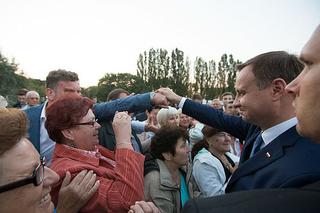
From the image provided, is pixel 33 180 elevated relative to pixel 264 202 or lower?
lower

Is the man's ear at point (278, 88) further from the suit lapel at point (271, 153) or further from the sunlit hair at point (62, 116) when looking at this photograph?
the sunlit hair at point (62, 116)

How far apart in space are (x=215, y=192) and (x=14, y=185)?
8.70 ft

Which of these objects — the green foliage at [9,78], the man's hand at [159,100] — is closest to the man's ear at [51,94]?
the man's hand at [159,100]

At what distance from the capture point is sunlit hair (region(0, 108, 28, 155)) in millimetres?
1492

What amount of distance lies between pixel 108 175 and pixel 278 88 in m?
1.43

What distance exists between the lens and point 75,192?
212 cm

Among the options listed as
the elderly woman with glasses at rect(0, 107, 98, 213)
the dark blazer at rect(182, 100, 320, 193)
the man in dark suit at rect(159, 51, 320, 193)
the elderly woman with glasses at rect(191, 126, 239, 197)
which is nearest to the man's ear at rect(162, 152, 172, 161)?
the elderly woman with glasses at rect(191, 126, 239, 197)

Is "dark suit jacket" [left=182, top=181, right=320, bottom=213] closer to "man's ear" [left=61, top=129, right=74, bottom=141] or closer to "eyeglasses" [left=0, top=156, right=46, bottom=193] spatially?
"eyeglasses" [left=0, top=156, right=46, bottom=193]

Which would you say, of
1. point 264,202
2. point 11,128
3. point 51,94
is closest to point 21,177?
point 11,128

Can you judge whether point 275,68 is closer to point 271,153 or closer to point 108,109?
point 271,153

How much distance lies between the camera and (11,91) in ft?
109

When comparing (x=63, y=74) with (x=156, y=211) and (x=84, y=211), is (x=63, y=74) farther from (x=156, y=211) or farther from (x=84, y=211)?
(x=156, y=211)

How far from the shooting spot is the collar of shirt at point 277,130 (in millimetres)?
2134

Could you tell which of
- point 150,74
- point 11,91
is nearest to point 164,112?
point 11,91
